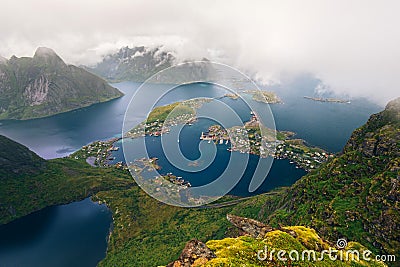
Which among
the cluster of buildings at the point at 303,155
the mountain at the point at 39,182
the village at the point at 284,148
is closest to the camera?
the mountain at the point at 39,182

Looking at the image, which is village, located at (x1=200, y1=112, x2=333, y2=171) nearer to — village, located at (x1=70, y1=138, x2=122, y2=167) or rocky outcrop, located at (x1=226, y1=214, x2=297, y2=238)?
village, located at (x1=70, y1=138, x2=122, y2=167)

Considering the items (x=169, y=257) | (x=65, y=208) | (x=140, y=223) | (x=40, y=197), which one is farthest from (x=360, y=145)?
(x=40, y=197)

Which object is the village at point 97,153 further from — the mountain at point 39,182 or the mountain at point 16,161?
the mountain at point 16,161

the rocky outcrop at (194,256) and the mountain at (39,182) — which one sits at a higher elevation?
the rocky outcrop at (194,256)

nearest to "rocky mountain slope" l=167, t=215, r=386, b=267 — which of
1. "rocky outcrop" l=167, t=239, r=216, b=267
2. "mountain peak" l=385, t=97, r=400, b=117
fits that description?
"rocky outcrop" l=167, t=239, r=216, b=267

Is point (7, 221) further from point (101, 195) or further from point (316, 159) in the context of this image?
point (316, 159)

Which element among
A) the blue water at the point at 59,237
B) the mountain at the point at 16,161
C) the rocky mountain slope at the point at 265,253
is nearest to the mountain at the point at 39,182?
the mountain at the point at 16,161
